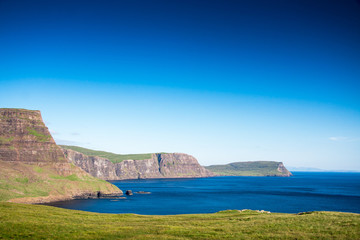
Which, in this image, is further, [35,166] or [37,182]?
[35,166]

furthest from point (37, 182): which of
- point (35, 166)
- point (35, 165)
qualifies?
point (35, 165)

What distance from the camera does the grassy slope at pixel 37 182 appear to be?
12475 centimetres

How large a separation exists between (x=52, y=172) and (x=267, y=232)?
516 ft

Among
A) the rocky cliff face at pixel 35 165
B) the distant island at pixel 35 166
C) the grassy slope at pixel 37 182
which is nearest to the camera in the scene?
the grassy slope at pixel 37 182

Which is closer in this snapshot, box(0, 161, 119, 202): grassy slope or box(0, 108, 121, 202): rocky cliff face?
box(0, 161, 119, 202): grassy slope

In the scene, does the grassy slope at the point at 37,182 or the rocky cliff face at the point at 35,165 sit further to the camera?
the rocky cliff face at the point at 35,165

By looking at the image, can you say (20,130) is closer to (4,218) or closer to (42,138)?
(42,138)

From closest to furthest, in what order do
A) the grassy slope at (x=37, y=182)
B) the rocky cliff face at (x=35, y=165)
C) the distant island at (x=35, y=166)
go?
the grassy slope at (x=37, y=182) < the distant island at (x=35, y=166) < the rocky cliff face at (x=35, y=165)

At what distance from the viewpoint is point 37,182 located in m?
140

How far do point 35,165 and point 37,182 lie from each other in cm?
2009

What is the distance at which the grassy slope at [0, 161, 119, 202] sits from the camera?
125 meters

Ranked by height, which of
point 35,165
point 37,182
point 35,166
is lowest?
point 37,182

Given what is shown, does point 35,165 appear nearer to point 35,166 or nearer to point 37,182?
point 35,166

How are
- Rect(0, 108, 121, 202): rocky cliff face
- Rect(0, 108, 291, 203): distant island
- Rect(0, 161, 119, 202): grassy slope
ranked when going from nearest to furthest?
1. Rect(0, 161, 119, 202): grassy slope
2. Rect(0, 108, 291, 203): distant island
3. Rect(0, 108, 121, 202): rocky cliff face
